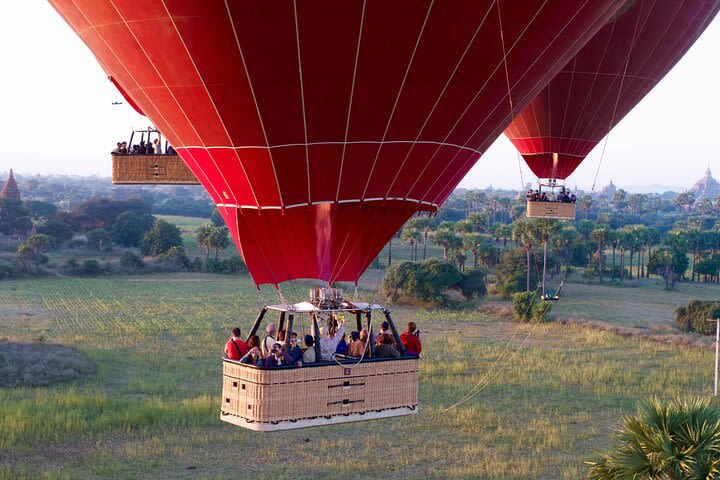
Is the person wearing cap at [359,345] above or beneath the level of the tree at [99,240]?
beneath

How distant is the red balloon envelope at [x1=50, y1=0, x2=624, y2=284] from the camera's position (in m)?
9.80

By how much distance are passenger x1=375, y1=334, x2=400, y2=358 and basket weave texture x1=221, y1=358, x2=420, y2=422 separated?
116 millimetres

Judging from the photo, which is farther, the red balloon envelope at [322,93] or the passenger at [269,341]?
the passenger at [269,341]

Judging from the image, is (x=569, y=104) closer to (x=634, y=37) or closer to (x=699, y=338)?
(x=634, y=37)

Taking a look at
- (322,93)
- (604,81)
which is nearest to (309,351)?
(322,93)

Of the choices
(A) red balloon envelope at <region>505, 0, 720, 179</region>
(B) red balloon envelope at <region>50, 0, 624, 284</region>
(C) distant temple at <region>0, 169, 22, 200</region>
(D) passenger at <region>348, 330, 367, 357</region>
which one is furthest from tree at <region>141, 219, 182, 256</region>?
(D) passenger at <region>348, 330, 367, 357</region>

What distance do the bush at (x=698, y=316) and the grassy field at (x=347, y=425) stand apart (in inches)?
173

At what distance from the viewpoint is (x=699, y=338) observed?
34.4 metres

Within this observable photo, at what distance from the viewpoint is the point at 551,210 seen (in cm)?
2073

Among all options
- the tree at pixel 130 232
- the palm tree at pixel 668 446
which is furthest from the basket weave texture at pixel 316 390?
the tree at pixel 130 232

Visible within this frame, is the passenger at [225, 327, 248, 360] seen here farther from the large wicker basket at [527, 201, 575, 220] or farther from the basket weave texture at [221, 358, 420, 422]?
the large wicker basket at [527, 201, 575, 220]

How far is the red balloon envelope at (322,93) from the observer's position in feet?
Result: 32.1

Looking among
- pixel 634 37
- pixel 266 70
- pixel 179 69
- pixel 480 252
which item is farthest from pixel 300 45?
pixel 480 252

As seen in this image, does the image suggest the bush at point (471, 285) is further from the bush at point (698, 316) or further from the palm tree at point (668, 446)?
the palm tree at point (668, 446)
